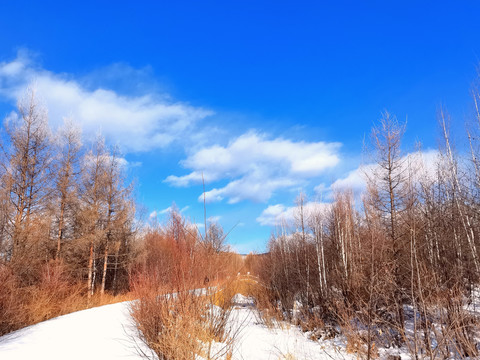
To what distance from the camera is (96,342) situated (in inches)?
272

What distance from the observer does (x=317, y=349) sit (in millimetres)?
9148

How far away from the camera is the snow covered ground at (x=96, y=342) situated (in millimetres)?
5934

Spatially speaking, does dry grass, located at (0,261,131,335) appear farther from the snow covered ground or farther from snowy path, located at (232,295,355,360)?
snowy path, located at (232,295,355,360)

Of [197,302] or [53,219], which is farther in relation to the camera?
[53,219]

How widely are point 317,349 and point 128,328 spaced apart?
550 centimetres

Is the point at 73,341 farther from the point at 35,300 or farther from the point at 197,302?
the point at 35,300

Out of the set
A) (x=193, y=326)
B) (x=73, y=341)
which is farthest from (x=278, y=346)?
(x=193, y=326)

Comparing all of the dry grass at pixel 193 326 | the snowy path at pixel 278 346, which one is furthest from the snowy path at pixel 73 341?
the snowy path at pixel 278 346

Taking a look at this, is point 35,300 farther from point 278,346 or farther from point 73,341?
point 278,346

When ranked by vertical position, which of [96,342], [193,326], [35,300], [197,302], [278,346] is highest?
[197,302]

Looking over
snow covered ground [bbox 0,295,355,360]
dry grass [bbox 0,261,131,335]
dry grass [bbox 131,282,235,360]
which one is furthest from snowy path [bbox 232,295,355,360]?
dry grass [bbox 0,261,131,335]

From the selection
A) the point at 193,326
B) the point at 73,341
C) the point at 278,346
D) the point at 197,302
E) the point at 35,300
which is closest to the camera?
Result: the point at 193,326

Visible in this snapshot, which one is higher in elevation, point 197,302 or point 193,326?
point 197,302

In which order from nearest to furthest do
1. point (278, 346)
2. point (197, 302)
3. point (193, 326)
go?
point (193, 326)
point (197, 302)
point (278, 346)
